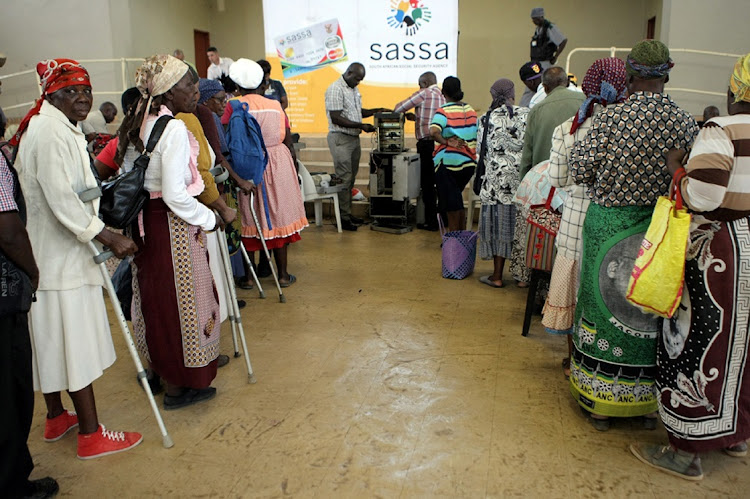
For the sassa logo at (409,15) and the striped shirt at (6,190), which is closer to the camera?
the striped shirt at (6,190)

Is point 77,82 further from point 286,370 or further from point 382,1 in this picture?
point 382,1

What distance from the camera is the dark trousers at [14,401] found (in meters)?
2.23

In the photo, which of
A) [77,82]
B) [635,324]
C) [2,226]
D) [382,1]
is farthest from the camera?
[382,1]

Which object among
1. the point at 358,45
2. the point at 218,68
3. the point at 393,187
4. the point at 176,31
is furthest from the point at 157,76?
the point at 176,31

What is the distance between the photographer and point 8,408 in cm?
224

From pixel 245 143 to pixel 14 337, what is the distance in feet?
8.50

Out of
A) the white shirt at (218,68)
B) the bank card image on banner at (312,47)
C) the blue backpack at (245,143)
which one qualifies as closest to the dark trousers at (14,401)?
the blue backpack at (245,143)

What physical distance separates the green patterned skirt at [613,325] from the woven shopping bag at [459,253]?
2.37 m

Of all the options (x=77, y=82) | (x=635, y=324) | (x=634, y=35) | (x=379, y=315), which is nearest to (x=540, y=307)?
(x=379, y=315)

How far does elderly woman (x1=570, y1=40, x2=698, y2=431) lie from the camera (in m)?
2.58

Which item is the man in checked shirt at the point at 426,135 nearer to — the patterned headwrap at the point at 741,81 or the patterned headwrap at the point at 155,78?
the patterned headwrap at the point at 155,78

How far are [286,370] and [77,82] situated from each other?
1892mm

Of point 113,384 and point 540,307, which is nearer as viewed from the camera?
point 113,384

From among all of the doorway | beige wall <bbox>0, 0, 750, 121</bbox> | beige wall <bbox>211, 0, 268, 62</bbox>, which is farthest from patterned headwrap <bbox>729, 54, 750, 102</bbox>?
the doorway
